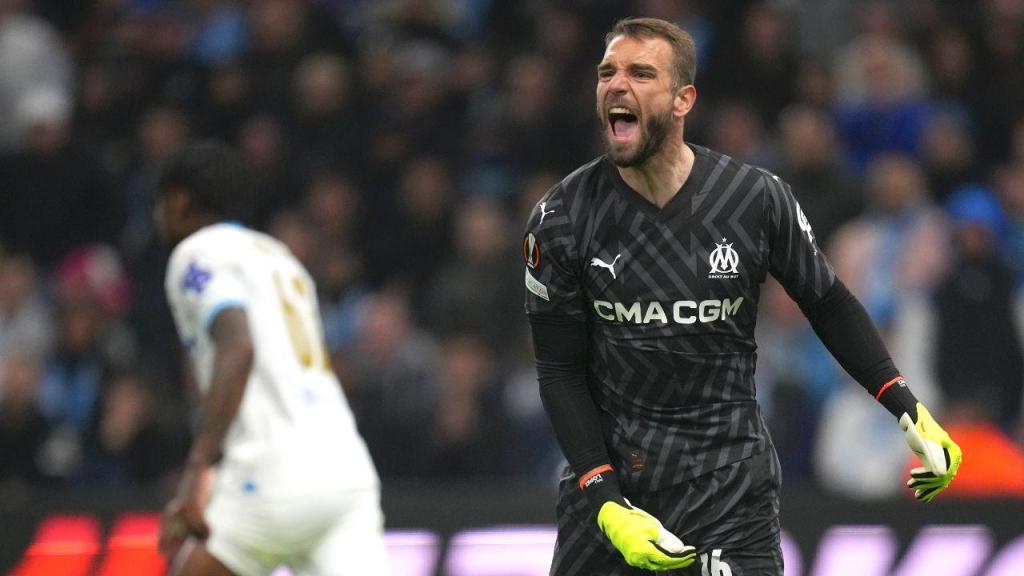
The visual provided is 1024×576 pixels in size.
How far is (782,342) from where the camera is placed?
379 inches

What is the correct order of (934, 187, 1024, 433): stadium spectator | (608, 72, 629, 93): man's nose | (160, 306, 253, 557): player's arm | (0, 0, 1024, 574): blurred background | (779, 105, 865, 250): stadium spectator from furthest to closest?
(779, 105, 865, 250): stadium spectator < (0, 0, 1024, 574): blurred background < (934, 187, 1024, 433): stadium spectator < (160, 306, 253, 557): player's arm < (608, 72, 629, 93): man's nose

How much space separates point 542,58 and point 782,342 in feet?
9.41

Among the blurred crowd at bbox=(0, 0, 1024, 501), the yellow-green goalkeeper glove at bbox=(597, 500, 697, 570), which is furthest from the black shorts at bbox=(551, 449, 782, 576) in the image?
the blurred crowd at bbox=(0, 0, 1024, 501)

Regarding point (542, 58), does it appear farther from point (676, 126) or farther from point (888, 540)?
point (676, 126)

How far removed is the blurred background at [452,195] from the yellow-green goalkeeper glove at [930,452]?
3630 mm

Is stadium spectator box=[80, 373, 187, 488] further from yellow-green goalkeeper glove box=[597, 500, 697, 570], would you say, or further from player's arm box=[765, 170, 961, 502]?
player's arm box=[765, 170, 961, 502]

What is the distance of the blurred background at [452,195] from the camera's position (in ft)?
30.5

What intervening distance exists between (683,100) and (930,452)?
3.84ft

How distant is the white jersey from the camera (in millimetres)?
5492

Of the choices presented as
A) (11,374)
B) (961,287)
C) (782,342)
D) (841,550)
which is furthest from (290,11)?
(841,550)

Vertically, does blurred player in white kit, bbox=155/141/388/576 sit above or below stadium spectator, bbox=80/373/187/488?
above

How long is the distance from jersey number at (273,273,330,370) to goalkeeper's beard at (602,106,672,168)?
5.13 feet

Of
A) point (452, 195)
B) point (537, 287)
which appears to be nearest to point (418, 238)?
point (452, 195)

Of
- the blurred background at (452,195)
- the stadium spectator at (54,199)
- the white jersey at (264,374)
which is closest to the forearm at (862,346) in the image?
the white jersey at (264,374)
